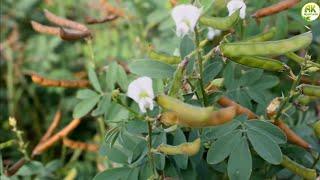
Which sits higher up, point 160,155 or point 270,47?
point 270,47

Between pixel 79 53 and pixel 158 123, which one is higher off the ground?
pixel 158 123

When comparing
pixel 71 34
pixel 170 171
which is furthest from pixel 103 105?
pixel 170 171

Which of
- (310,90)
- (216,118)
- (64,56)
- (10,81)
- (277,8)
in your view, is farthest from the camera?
(64,56)

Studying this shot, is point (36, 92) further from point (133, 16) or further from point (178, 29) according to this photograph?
point (178, 29)

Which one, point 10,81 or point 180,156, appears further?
point 10,81

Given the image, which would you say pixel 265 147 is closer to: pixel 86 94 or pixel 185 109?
pixel 185 109

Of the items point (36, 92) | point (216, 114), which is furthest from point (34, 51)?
point (216, 114)

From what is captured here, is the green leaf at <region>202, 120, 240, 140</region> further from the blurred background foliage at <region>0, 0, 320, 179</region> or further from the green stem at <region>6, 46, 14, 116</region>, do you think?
the green stem at <region>6, 46, 14, 116</region>
